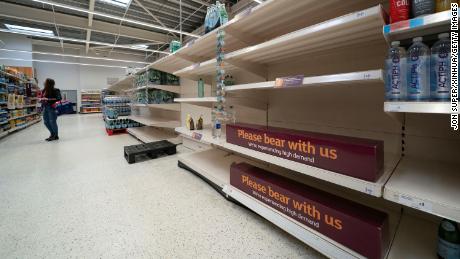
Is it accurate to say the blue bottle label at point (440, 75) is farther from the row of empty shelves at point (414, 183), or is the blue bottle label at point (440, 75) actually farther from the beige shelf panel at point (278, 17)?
the beige shelf panel at point (278, 17)

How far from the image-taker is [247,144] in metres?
1.63

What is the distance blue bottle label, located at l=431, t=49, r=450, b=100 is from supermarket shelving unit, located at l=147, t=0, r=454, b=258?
0.26ft

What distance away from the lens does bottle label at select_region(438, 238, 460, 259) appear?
79 cm

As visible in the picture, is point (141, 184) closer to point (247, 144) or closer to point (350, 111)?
point (247, 144)

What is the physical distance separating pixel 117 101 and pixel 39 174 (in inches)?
179

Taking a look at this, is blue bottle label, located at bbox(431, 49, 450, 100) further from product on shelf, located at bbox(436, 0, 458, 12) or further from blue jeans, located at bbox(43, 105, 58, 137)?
blue jeans, located at bbox(43, 105, 58, 137)

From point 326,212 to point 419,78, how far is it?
76 cm

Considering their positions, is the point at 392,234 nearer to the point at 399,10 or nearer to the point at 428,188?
the point at 428,188

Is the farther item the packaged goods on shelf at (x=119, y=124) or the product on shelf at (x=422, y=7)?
the packaged goods on shelf at (x=119, y=124)

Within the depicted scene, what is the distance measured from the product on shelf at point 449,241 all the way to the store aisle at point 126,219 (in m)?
0.57

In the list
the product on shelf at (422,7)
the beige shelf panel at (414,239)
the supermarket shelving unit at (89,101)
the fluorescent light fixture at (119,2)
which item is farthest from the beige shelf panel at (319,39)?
the supermarket shelving unit at (89,101)

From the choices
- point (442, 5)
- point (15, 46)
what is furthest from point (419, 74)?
point (15, 46)

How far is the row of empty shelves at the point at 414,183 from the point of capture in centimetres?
72

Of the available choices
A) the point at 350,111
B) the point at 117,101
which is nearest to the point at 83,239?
the point at 350,111
